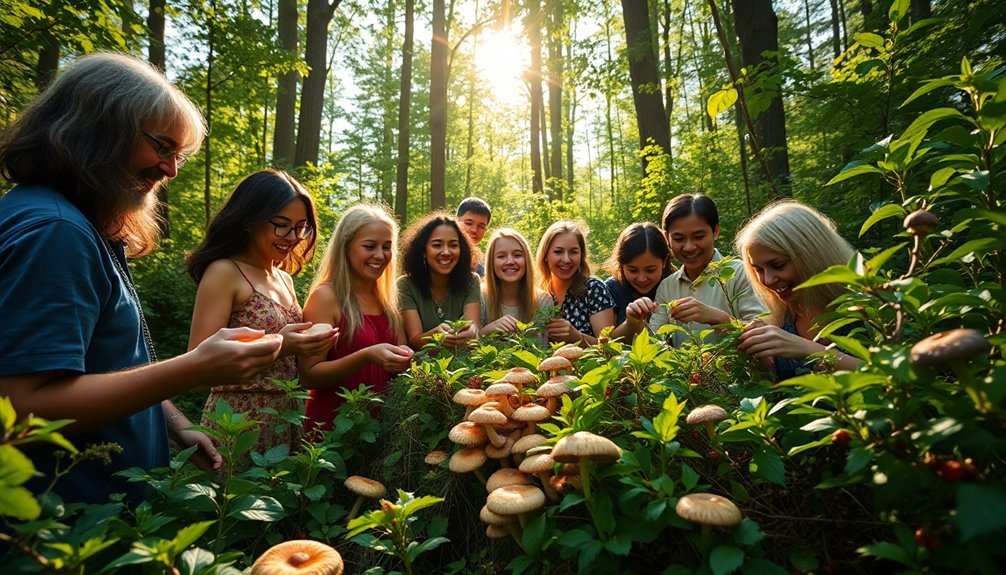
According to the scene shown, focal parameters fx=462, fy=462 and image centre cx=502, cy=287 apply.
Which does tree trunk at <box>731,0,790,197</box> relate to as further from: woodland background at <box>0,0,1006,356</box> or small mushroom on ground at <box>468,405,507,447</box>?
small mushroom on ground at <box>468,405,507,447</box>

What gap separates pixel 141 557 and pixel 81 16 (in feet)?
25.6

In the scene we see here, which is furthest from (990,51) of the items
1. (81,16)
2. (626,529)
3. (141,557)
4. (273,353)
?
(81,16)

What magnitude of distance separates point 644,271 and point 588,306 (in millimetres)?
693

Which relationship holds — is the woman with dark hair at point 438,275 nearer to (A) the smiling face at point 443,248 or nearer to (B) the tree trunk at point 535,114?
(A) the smiling face at point 443,248

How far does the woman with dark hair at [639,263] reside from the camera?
4.86m

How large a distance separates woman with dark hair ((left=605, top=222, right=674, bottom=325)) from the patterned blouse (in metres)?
0.15

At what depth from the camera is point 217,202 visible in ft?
44.1

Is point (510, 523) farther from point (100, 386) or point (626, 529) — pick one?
point (100, 386)

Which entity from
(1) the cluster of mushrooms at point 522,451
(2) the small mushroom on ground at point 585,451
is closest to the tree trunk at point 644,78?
(1) the cluster of mushrooms at point 522,451

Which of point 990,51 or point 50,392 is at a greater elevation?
point 990,51

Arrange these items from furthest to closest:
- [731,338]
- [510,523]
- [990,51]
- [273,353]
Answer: [990,51]
[731,338]
[273,353]
[510,523]

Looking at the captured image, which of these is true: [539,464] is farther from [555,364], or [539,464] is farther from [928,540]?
[928,540]

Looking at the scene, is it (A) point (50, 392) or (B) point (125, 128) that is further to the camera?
(B) point (125, 128)

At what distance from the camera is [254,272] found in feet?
10.4
